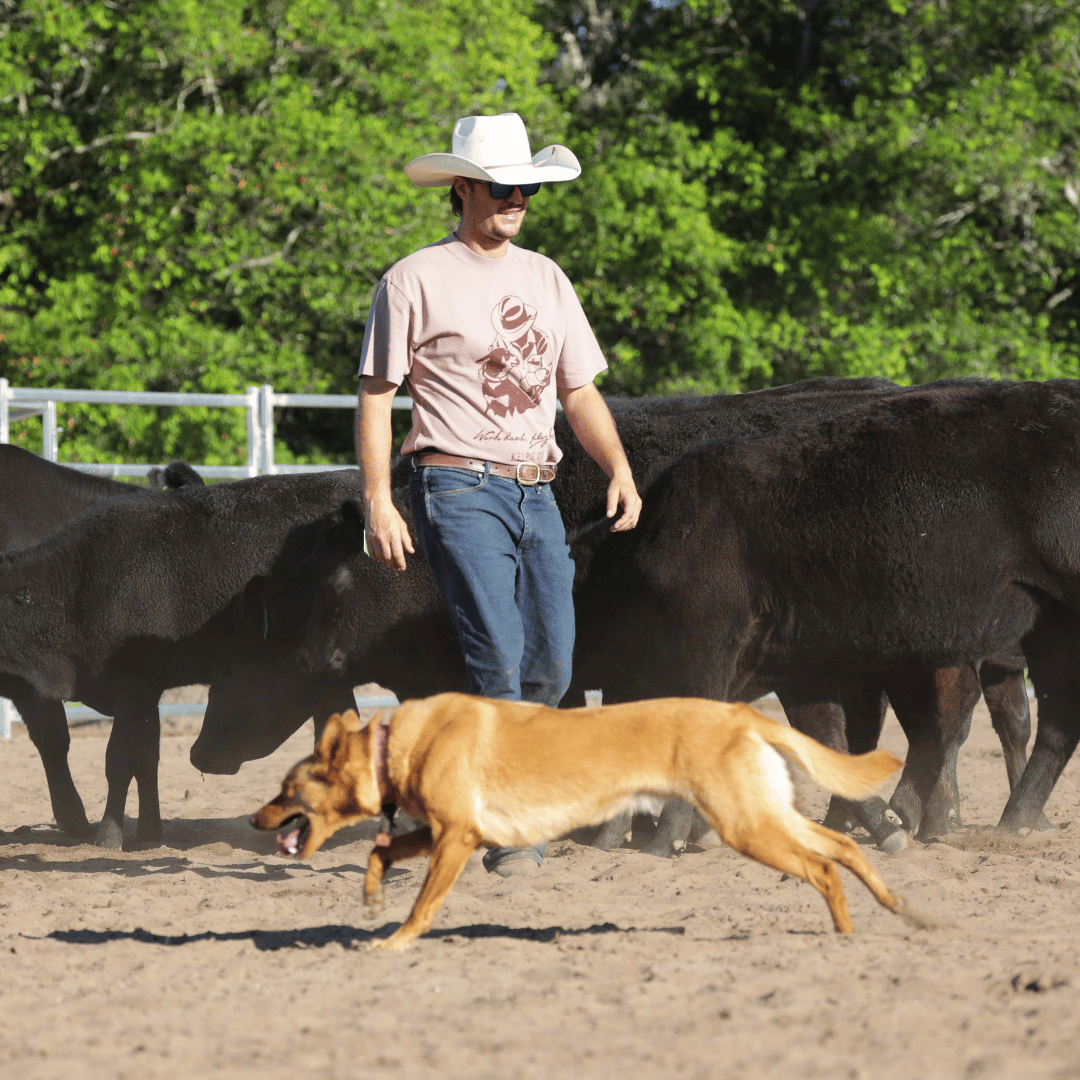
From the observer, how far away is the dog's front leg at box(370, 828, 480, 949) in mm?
3186

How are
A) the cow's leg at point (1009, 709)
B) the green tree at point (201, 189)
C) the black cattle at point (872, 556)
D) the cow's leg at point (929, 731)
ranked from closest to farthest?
the black cattle at point (872, 556), the cow's leg at point (929, 731), the cow's leg at point (1009, 709), the green tree at point (201, 189)

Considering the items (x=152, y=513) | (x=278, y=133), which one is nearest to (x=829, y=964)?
(x=152, y=513)

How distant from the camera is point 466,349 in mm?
4016


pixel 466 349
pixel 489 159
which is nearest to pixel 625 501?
pixel 466 349

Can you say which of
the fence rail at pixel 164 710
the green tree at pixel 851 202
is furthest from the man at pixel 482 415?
the green tree at pixel 851 202

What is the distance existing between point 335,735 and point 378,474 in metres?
0.92

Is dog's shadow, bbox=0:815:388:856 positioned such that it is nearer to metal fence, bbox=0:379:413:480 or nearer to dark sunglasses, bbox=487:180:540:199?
dark sunglasses, bbox=487:180:540:199

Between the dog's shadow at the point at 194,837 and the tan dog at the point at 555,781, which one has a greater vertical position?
the tan dog at the point at 555,781

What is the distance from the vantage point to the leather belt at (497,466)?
4.00m

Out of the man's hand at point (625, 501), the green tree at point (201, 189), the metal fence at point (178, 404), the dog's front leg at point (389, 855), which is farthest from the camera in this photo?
the green tree at point (201, 189)

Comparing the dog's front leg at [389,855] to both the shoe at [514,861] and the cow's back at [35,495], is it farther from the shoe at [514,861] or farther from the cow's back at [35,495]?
the cow's back at [35,495]

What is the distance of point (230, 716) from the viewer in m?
5.53

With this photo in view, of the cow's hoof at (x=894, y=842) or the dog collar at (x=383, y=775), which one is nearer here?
the dog collar at (x=383, y=775)

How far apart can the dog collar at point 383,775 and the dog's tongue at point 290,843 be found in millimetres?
182
